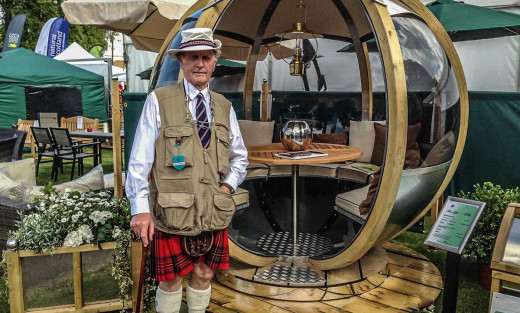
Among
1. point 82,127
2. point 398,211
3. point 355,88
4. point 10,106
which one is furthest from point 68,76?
point 398,211

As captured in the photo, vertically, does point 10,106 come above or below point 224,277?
above

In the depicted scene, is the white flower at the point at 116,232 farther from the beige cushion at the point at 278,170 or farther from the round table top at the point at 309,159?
the beige cushion at the point at 278,170

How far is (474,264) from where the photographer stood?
14.0 feet

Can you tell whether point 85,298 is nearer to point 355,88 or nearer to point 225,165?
point 225,165

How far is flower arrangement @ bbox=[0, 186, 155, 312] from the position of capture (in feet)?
10.5

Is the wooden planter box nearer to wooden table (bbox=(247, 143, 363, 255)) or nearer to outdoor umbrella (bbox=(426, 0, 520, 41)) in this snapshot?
wooden table (bbox=(247, 143, 363, 255))

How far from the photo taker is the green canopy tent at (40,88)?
1302cm

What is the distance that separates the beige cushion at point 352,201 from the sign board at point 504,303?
128cm

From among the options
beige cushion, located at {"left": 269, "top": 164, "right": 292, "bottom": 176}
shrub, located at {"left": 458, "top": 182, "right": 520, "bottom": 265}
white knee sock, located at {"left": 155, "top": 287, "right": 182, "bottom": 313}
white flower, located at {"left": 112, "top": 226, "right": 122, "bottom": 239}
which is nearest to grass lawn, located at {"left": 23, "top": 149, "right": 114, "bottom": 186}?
beige cushion, located at {"left": 269, "top": 164, "right": 292, "bottom": 176}

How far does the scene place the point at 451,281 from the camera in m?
3.01

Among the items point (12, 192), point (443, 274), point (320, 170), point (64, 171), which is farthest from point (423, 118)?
point (64, 171)

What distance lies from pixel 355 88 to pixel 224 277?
4.11 metres

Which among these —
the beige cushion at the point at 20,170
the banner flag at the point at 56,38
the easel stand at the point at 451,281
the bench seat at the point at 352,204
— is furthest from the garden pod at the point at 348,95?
the banner flag at the point at 56,38

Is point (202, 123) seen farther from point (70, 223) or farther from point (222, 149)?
point (70, 223)
